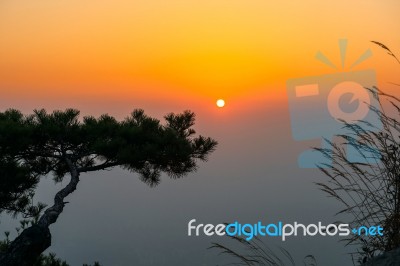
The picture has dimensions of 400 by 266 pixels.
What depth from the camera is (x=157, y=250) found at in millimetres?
120625

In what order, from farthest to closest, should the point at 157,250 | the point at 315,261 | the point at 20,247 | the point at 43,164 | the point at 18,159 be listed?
1. the point at 157,250
2. the point at 43,164
3. the point at 18,159
4. the point at 20,247
5. the point at 315,261

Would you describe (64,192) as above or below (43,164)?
below

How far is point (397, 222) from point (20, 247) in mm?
5325

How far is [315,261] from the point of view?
2.57 m

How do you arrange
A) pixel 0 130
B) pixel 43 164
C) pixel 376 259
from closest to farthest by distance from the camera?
pixel 376 259, pixel 0 130, pixel 43 164

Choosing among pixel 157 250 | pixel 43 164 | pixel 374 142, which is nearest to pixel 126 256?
pixel 157 250

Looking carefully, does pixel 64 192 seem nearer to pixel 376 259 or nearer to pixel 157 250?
pixel 376 259

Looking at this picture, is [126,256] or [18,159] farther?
[126,256]

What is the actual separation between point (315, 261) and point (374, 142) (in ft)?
2.77

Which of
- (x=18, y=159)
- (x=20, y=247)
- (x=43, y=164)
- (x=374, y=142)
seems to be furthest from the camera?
(x=43, y=164)

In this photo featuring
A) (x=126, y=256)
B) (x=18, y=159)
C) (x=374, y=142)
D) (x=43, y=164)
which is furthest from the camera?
(x=126, y=256)

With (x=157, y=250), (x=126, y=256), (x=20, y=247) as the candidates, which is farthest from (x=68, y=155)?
(x=157, y=250)

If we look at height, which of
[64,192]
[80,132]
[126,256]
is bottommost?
[64,192]

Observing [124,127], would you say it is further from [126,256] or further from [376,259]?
[126,256]
